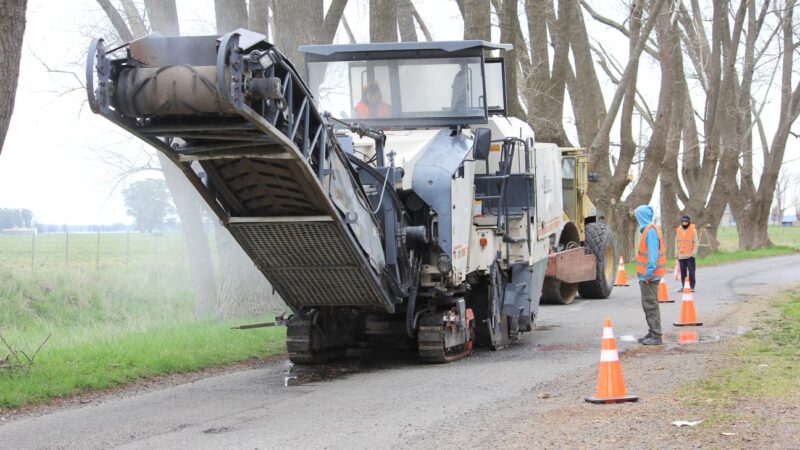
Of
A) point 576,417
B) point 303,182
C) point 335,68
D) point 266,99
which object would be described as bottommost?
point 576,417

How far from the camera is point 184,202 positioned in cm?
1948

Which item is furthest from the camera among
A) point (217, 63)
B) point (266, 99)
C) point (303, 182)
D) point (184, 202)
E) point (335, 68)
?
point (184, 202)

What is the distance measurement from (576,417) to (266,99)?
354 cm

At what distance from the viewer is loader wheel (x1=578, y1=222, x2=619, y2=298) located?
2150cm

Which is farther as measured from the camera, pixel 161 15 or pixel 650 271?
pixel 161 15

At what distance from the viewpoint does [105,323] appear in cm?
2272

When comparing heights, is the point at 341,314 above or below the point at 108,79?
below

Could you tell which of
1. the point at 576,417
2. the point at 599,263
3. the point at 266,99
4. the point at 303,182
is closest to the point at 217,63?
the point at 266,99

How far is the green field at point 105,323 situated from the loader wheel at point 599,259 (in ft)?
24.4

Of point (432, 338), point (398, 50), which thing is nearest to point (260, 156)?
point (432, 338)

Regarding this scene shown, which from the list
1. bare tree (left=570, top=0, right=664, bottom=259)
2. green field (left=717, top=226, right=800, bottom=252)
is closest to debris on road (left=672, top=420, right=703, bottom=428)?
bare tree (left=570, top=0, right=664, bottom=259)

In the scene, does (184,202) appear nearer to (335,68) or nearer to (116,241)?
(335,68)

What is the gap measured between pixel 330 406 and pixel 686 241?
1398 centimetres

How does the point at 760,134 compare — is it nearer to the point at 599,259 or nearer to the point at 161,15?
the point at 599,259
